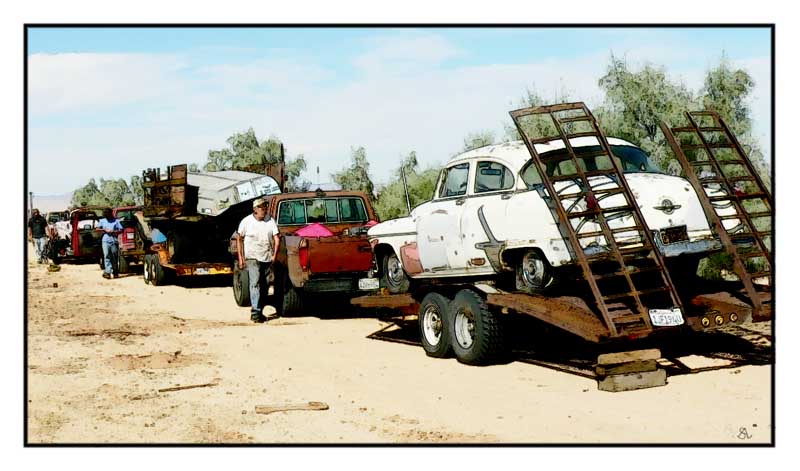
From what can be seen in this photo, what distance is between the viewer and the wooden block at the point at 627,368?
8.30 metres

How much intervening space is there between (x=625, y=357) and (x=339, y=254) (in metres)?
5.83

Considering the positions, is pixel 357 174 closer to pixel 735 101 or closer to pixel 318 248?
pixel 735 101

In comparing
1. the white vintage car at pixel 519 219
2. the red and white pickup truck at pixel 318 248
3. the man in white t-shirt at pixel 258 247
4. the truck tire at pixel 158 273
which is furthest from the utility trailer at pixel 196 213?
the white vintage car at pixel 519 219

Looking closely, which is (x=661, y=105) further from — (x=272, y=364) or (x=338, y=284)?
(x=272, y=364)

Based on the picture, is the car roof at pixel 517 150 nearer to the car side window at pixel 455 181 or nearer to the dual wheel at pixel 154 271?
the car side window at pixel 455 181

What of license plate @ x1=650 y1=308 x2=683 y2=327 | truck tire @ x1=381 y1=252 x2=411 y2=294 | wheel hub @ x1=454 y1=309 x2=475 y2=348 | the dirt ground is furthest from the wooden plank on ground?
truck tire @ x1=381 y1=252 x2=411 y2=294

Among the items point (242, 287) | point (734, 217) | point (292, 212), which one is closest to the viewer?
point (734, 217)

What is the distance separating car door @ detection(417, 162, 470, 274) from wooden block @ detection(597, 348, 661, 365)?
2.19 m

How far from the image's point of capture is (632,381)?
8320 millimetres

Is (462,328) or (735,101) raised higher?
(735,101)

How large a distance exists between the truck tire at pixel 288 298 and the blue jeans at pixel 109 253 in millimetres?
10495

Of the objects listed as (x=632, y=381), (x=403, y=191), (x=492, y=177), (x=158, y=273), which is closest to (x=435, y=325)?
(x=492, y=177)

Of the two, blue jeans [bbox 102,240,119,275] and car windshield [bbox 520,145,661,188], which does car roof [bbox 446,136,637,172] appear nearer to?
car windshield [bbox 520,145,661,188]

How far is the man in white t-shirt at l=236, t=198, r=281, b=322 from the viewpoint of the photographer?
45.4 feet
